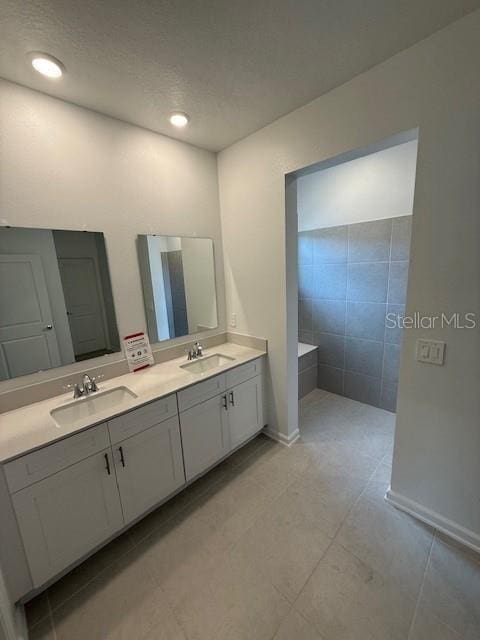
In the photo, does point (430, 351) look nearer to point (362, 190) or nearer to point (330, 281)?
point (330, 281)

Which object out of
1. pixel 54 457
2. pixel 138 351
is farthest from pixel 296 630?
pixel 138 351

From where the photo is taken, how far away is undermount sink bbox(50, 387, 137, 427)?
1.54 metres

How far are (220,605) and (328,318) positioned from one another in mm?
2553

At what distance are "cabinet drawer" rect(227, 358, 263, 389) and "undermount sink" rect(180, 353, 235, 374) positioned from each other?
15 centimetres

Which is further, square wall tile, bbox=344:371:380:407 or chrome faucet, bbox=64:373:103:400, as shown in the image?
square wall tile, bbox=344:371:380:407

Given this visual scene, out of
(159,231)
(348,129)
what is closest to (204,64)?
(348,129)

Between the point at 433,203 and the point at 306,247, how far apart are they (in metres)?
1.87

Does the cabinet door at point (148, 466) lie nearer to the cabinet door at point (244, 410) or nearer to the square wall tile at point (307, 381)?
the cabinet door at point (244, 410)

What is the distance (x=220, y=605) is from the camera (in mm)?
1240

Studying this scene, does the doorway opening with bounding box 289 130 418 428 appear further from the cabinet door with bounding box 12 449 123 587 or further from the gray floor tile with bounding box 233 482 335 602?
the cabinet door with bounding box 12 449 123 587

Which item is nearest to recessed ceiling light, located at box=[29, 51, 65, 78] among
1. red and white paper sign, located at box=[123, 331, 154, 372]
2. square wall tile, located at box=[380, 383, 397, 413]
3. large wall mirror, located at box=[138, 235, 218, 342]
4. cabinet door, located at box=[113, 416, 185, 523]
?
large wall mirror, located at box=[138, 235, 218, 342]

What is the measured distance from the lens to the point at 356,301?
110 inches

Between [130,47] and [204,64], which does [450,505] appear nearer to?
[204,64]

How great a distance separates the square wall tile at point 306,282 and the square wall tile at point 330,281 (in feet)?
0.18
